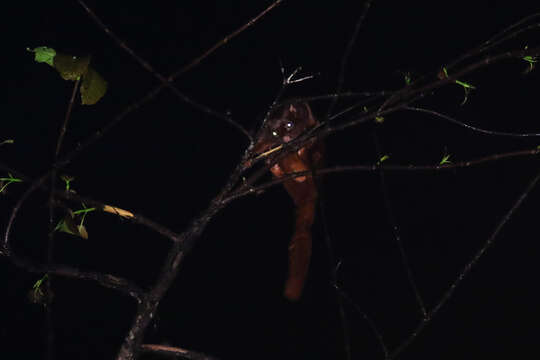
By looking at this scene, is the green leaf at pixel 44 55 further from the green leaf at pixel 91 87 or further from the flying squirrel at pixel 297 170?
the flying squirrel at pixel 297 170

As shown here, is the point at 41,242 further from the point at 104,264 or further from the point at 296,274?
the point at 296,274

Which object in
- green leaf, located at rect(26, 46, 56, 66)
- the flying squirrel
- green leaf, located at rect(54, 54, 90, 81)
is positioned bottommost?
the flying squirrel

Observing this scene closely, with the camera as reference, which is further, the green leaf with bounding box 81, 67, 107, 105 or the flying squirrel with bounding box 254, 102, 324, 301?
the flying squirrel with bounding box 254, 102, 324, 301

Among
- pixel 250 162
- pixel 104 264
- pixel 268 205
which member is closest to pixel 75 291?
pixel 104 264

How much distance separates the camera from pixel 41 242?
1200mm

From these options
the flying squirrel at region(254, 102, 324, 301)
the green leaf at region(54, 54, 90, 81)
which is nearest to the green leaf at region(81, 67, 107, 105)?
the green leaf at region(54, 54, 90, 81)

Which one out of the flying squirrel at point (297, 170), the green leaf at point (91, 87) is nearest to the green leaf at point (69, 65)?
the green leaf at point (91, 87)

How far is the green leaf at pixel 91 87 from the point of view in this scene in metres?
0.74

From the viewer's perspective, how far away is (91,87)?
741mm

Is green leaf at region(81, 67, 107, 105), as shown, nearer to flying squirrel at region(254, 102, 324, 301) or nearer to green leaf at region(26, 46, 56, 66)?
green leaf at region(26, 46, 56, 66)

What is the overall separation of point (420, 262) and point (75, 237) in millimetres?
798

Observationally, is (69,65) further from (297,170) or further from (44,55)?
(297,170)

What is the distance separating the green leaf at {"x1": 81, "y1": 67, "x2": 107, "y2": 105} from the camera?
2.42ft

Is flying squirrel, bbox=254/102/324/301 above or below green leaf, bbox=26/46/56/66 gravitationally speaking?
below
